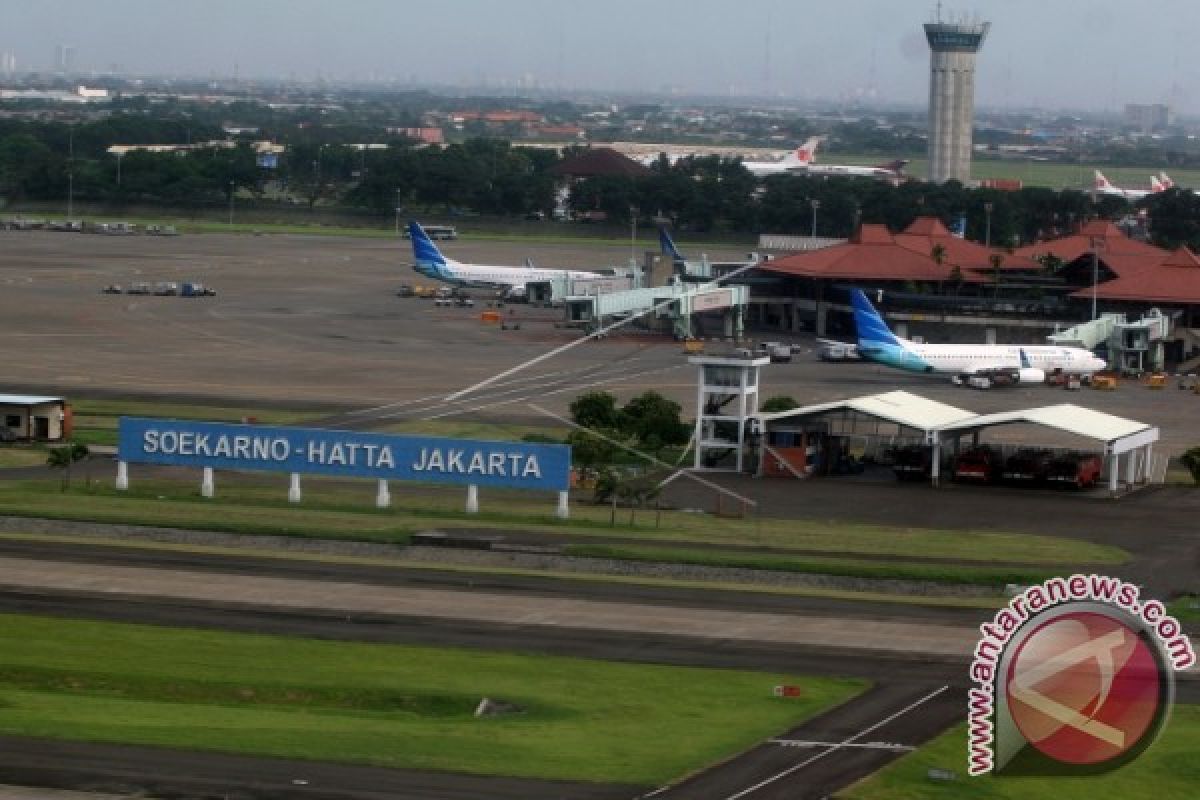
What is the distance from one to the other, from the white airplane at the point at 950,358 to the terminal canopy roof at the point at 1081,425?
33.7 m

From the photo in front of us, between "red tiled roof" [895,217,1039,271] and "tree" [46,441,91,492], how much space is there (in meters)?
95.2

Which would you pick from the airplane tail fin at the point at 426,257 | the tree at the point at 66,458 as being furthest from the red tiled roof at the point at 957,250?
the tree at the point at 66,458

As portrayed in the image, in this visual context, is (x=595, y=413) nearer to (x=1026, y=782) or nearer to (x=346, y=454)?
(x=346, y=454)

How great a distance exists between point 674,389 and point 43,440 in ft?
128

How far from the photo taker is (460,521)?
7788 centimetres

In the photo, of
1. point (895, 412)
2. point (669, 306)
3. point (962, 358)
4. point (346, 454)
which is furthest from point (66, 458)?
point (669, 306)

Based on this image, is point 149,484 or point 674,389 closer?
point 149,484

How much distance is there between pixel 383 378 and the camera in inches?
4808

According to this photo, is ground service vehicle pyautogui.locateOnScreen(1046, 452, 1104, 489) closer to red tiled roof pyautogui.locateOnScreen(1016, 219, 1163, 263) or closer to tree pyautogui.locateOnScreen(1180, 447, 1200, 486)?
tree pyautogui.locateOnScreen(1180, 447, 1200, 486)

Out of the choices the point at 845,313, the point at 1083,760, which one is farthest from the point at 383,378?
the point at 1083,760

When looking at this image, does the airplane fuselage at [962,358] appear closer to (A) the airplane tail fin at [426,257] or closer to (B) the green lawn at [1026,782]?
(A) the airplane tail fin at [426,257]

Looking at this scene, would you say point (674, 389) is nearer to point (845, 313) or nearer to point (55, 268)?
point (845, 313)

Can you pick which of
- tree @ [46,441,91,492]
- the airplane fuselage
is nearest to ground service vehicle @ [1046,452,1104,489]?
tree @ [46,441,91,492]

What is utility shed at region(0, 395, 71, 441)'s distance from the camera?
95.0 metres
